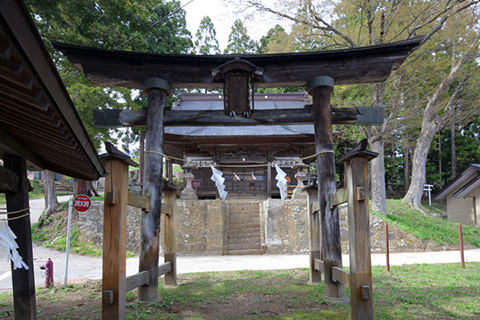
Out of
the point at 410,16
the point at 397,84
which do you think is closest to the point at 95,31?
the point at 410,16

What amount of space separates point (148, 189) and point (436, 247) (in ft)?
36.3

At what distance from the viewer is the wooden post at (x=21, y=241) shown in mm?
3781

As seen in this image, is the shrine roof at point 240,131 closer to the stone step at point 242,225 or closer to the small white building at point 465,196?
the stone step at point 242,225

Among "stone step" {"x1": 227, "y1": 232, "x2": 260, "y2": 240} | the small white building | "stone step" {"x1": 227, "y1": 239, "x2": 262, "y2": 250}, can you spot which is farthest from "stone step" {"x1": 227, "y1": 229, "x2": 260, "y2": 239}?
the small white building

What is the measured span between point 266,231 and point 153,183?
682cm

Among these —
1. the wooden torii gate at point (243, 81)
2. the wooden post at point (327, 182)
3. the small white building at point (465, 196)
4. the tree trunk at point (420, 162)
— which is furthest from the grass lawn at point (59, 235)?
the small white building at point (465, 196)

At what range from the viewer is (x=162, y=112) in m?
5.54

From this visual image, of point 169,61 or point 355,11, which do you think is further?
point 355,11

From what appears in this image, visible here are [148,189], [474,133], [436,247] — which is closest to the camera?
[148,189]

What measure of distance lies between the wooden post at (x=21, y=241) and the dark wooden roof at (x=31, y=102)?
194 mm

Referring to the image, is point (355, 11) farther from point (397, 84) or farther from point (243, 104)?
point (243, 104)

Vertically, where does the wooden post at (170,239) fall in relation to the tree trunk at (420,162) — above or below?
below

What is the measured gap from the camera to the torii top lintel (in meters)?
5.48

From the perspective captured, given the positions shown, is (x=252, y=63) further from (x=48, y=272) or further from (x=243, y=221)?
(x=243, y=221)
